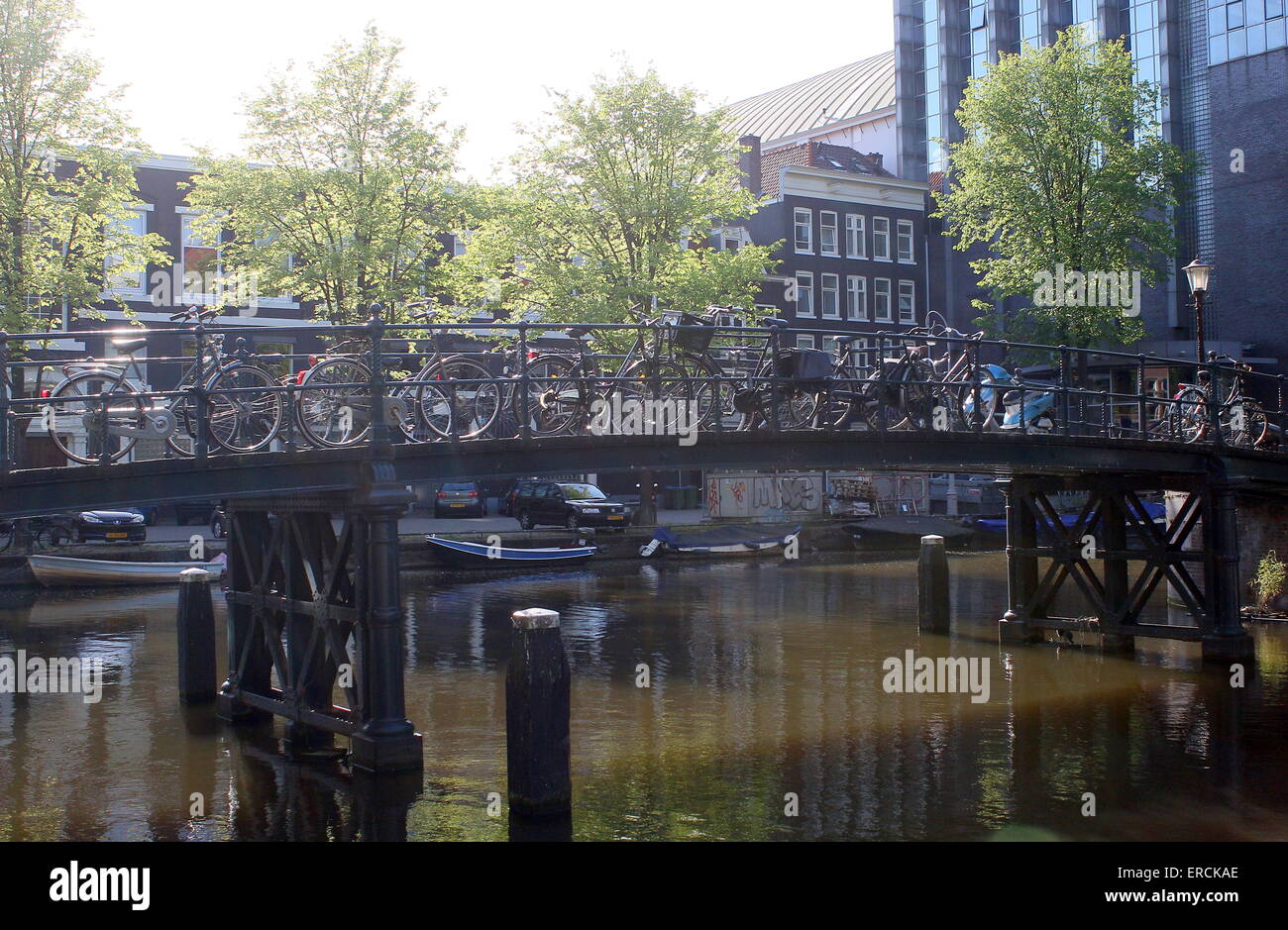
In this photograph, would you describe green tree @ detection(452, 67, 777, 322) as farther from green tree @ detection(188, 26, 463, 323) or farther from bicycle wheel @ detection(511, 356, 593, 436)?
bicycle wheel @ detection(511, 356, 593, 436)

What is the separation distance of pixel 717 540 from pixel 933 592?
599 inches

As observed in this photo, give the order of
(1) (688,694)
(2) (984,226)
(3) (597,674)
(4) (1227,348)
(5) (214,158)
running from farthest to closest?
(4) (1227,348) < (2) (984,226) < (5) (214,158) < (3) (597,674) < (1) (688,694)

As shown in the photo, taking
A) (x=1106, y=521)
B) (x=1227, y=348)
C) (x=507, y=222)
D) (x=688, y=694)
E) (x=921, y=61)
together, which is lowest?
(x=688, y=694)

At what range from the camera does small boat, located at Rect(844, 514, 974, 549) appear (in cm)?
4059

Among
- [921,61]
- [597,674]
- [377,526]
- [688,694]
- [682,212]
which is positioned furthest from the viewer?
[921,61]

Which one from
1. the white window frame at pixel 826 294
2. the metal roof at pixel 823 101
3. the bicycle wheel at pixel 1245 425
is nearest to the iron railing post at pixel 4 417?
the bicycle wheel at pixel 1245 425

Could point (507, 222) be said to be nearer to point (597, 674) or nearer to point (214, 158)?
point (214, 158)

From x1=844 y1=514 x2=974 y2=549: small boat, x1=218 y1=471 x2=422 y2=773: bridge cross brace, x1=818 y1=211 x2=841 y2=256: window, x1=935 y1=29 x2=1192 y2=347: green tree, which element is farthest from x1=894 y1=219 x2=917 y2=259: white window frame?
x1=218 y1=471 x2=422 y2=773: bridge cross brace

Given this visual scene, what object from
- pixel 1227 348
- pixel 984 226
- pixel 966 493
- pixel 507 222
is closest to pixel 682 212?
pixel 507 222

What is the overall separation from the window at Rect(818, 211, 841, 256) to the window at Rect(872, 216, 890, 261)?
2320 mm

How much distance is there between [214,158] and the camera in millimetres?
32844

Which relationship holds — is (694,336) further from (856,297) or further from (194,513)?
(856,297)

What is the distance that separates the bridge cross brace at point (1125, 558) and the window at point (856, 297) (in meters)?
34.3
